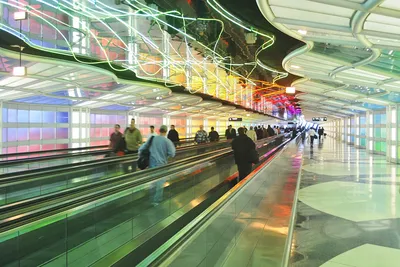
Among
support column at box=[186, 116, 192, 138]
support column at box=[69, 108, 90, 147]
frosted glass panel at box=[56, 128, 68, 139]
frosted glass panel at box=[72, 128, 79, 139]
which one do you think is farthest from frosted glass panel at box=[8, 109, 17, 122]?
support column at box=[186, 116, 192, 138]

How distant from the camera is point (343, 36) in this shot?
948 centimetres

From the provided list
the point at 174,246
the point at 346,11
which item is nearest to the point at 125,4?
the point at 346,11

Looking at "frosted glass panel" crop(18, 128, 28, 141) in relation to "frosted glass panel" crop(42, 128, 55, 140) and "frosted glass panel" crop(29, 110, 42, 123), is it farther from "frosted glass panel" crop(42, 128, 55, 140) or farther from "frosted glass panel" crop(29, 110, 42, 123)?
"frosted glass panel" crop(42, 128, 55, 140)

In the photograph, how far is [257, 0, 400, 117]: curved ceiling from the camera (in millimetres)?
6559

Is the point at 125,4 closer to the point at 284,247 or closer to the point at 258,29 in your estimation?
the point at 258,29

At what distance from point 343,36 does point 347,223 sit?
4.89 meters

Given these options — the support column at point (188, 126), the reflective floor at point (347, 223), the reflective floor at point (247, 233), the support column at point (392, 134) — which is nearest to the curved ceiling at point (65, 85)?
the reflective floor at point (247, 233)

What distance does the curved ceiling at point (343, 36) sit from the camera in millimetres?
6559

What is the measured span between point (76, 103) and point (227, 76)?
1161cm

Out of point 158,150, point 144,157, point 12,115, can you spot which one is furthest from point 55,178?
point 12,115

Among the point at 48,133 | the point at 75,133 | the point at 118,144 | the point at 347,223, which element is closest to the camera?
the point at 347,223

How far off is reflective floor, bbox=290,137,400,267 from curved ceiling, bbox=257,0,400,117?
152 inches

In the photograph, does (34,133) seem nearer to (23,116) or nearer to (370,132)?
(23,116)

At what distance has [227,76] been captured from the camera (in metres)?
27.4
